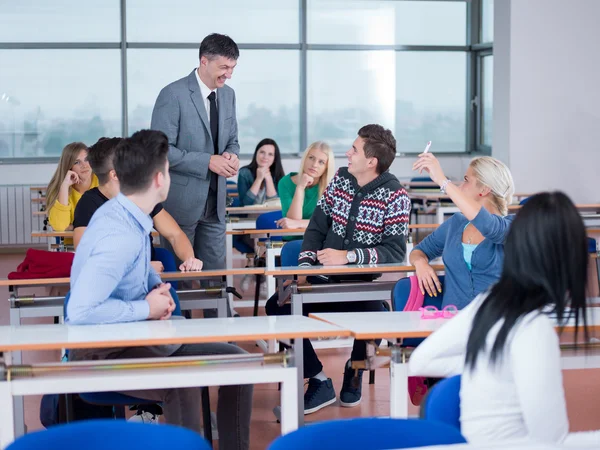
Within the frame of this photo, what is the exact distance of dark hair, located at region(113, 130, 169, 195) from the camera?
8.89 ft

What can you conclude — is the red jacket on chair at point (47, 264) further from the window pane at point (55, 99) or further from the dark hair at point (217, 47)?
the window pane at point (55, 99)

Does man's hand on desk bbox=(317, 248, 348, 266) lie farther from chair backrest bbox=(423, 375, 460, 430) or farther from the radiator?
the radiator

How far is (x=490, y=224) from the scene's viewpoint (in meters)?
3.11

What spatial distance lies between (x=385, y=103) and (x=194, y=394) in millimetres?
8972

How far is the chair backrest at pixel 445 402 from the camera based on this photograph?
6.11 feet

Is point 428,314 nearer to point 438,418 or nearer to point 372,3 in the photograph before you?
point 438,418

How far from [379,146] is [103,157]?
1.26m

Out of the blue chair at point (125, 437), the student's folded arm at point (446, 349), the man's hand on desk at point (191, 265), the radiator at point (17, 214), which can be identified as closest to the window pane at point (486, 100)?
the radiator at point (17, 214)

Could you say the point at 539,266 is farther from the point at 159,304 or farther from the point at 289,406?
the point at 159,304

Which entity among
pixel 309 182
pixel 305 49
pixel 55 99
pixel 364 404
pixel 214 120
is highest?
pixel 305 49

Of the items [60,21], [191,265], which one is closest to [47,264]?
[191,265]

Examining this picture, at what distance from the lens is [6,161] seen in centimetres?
1034

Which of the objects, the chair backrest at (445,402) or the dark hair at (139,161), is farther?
the dark hair at (139,161)

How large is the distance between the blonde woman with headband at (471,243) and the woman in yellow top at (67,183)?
2928mm
